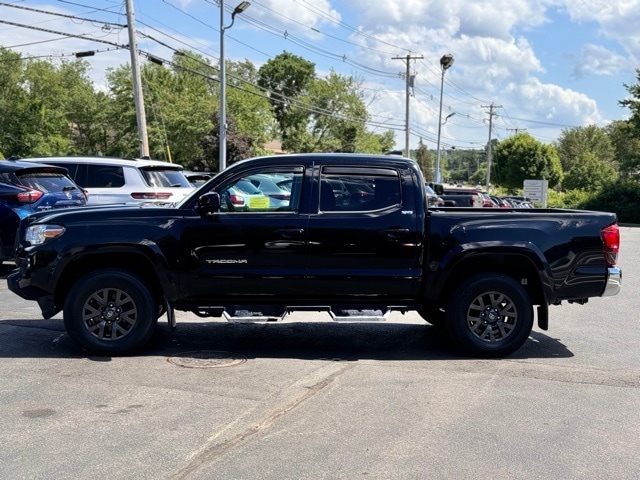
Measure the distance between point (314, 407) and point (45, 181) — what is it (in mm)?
7953

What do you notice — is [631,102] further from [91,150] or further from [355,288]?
[355,288]

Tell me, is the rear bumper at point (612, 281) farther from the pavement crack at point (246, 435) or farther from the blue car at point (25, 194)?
the blue car at point (25, 194)

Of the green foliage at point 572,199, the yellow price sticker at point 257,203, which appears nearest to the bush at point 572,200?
the green foliage at point 572,199

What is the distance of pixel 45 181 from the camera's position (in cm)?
1143

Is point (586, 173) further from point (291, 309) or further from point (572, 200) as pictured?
point (291, 309)

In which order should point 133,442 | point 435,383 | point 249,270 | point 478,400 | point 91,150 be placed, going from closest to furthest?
1. point 133,442
2. point 478,400
3. point 435,383
4. point 249,270
5. point 91,150

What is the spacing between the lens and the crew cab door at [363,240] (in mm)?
6695

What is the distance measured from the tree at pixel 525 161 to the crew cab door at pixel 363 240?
277ft

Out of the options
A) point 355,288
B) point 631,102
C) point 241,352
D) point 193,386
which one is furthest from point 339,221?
point 631,102

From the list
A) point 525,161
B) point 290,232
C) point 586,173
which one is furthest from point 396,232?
point 525,161

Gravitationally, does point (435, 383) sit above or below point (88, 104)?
below

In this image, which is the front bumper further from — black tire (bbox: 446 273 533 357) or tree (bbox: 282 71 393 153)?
tree (bbox: 282 71 393 153)

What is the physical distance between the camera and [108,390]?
5.60m

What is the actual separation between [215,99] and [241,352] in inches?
1866
